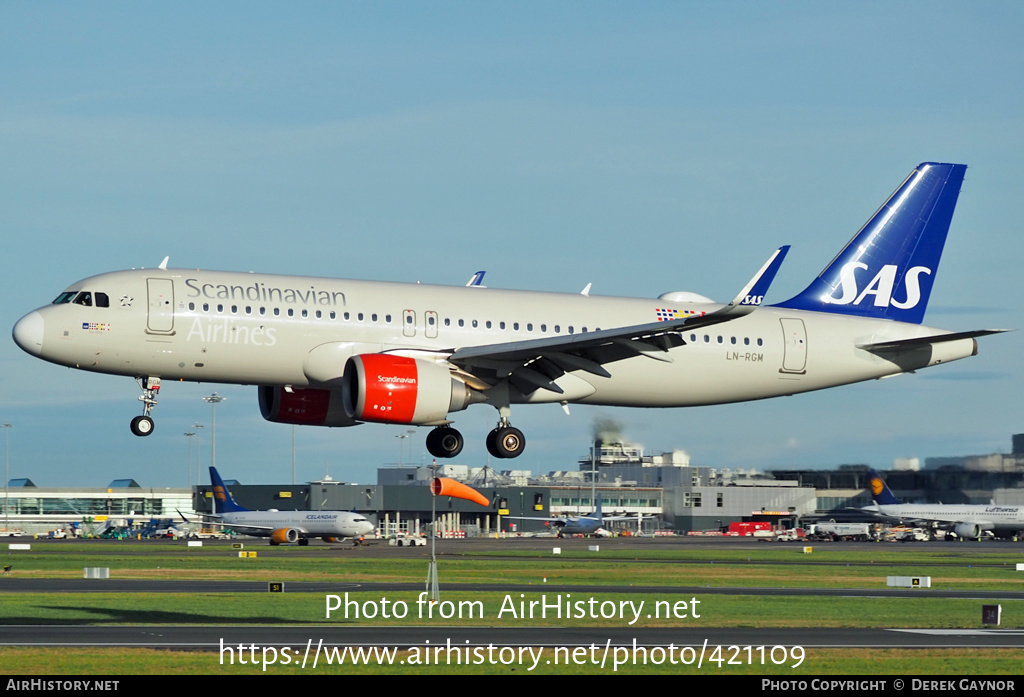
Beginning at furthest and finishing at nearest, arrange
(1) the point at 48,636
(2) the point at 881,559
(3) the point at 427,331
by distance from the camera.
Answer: (2) the point at 881,559 → (3) the point at 427,331 → (1) the point at 48,636

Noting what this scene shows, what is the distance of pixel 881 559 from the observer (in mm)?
86875

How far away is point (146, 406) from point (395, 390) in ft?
26.8

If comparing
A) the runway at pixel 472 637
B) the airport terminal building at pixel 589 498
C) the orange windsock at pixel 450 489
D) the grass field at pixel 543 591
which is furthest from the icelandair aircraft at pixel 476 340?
the airport terminal building at pixel 589 498

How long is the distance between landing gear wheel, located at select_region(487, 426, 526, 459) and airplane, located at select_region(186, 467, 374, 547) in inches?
2578

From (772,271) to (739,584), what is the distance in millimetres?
22638

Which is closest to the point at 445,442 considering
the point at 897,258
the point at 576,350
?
the point at 576,350

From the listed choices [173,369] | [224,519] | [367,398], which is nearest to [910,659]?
[367,398]

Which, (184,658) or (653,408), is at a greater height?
(653,408)

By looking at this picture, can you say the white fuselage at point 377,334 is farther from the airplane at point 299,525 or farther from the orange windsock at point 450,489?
the airplane at point 299,525

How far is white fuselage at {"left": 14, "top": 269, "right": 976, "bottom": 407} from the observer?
39.2 m

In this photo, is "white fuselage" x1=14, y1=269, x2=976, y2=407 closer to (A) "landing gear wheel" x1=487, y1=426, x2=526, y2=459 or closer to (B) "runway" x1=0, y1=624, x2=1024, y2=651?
(A) "landing gear wheel" x1=487, y1=426, x2=526, y2=459

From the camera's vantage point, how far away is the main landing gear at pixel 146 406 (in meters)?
40.6

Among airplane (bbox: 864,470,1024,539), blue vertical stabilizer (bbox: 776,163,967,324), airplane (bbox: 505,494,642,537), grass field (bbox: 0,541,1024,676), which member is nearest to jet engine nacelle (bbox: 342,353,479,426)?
grass field (bbox: 0,541,1024,676)

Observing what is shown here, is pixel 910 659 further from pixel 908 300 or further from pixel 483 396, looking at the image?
pixel 908 300
